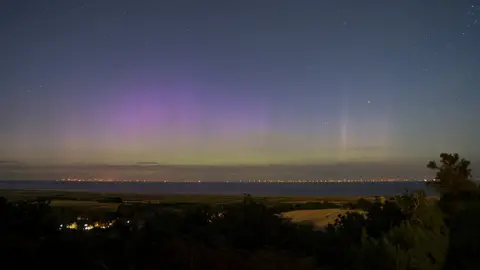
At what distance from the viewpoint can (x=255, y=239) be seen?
14.5 m

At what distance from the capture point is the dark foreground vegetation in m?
9.95

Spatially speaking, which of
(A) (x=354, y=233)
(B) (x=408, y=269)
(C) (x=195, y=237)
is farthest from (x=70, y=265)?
(A) (x=354, y=233)

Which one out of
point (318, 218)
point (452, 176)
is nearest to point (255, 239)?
point (452, 176)

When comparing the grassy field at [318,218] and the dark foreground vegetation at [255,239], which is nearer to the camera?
the dark foreground vegetation at [255,239]

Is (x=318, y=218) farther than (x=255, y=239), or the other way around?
(x=318, y=218)

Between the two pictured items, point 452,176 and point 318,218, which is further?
point 318,218

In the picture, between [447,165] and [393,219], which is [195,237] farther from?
[447,165]

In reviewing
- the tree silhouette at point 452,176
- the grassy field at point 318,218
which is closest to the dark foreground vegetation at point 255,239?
the tree silhouette at point 452,176

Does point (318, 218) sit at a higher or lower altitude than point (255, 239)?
lower

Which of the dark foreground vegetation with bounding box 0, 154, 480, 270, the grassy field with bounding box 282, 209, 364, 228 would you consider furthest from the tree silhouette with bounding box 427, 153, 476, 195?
the grassy field with bounding box 282, 209, 364, 228

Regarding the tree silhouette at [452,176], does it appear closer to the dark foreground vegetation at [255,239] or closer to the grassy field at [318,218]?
the dark foreground vegetation at [255,239]

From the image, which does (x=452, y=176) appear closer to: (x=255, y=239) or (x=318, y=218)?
(x=255, y=239)

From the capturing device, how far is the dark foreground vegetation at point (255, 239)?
995 centimetres

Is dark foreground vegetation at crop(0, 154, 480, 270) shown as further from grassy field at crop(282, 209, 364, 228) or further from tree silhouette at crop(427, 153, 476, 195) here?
grassy field at crop(282, 209, 364, 228)
